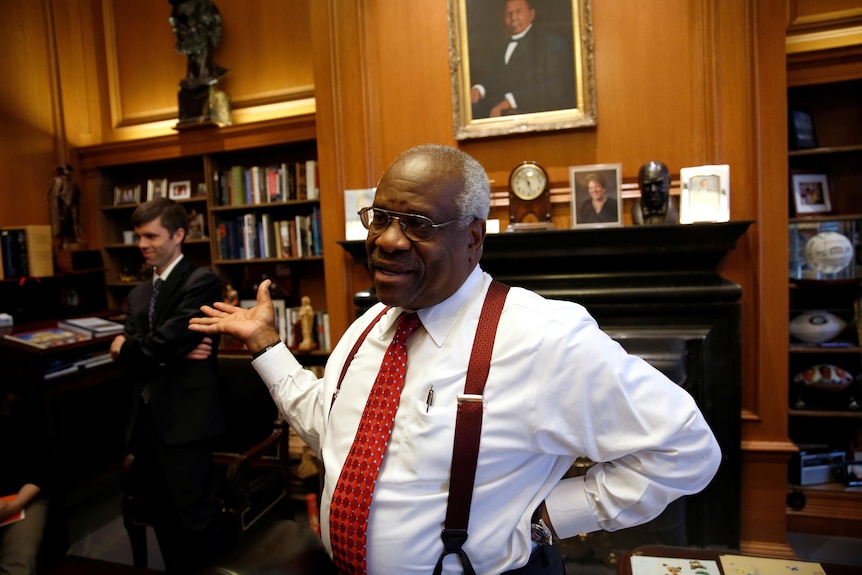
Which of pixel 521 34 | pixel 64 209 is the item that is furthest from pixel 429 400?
pixel 64 209

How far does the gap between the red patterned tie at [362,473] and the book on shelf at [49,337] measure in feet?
8.58

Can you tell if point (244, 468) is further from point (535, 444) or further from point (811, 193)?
point (811, 193)

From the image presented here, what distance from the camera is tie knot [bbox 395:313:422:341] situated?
1.22m

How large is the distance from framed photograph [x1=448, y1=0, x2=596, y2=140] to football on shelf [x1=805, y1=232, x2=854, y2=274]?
140cm

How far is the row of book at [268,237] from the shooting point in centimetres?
380

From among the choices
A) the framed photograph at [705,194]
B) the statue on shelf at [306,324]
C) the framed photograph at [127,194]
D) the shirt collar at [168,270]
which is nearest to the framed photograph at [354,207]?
the shirt collar at [168,270]

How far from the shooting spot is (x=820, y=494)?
2896 mm

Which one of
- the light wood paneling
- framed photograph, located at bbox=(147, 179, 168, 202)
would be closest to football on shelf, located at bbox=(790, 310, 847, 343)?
framed photograph, located at bbox=(147, 179, 168, 202)

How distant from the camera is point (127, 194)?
438 cm

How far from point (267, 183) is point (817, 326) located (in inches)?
140

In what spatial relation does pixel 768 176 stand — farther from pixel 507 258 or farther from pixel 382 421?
pixel 382 421

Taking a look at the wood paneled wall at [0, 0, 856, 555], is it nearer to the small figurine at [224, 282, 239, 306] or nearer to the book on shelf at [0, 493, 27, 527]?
the small figurine at [224, 282, 239, 306]

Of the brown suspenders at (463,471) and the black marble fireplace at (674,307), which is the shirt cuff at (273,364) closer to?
the brown suspenders at (463,471)

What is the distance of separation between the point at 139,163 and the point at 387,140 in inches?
103
